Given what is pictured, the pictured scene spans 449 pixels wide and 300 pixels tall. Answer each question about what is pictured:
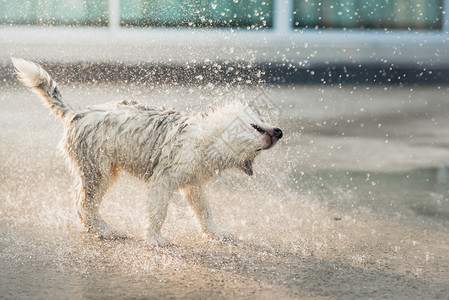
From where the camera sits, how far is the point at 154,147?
4.40 meters

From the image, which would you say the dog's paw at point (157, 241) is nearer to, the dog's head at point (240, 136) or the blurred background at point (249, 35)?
the dog's head at point (240, 136)

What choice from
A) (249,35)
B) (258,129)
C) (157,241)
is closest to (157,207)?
(157,241)

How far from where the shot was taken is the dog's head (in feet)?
13.7

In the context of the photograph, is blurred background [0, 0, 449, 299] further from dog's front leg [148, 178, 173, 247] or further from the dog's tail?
the dog's tail

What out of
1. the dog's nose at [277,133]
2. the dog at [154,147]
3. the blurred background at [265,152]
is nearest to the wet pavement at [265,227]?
the blurred background at [265,152]

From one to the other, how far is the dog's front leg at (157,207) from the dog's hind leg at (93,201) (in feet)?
1.01

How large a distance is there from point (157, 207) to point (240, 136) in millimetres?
700

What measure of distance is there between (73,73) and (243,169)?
7.42 m

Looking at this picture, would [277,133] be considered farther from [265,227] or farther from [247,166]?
[265,227]

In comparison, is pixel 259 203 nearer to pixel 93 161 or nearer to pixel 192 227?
pixel 192 227

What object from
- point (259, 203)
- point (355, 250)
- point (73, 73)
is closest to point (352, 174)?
point (259, 203)

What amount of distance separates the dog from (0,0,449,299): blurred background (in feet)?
0.78

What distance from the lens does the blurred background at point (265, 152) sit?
3.81m

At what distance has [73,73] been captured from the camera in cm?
1115
